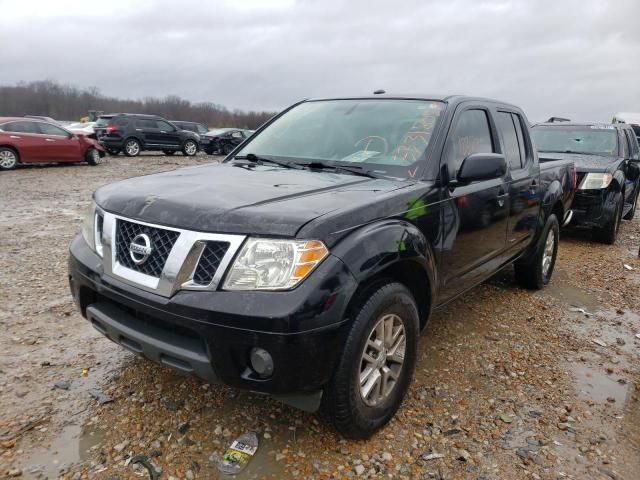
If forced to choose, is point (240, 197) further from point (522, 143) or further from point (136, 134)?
point (136, 134)

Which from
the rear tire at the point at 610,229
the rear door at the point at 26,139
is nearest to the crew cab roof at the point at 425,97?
the rear tire at the point at 610,229

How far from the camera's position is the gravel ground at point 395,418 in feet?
7.72

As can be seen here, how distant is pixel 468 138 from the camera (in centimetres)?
342

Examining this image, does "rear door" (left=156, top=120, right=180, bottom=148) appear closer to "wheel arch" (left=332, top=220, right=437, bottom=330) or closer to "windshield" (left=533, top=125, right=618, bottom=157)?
"windshield" (left=533, top=125, right=618, bottom=157)

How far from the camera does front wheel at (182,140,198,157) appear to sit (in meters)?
21.5

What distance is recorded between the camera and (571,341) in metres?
3.89

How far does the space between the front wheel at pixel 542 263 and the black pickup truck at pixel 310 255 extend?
157 cm

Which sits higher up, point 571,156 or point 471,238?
point 571,156

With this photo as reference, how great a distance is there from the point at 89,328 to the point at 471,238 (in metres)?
2.91

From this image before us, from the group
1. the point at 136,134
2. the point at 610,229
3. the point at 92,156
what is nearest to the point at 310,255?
the point at 610,229

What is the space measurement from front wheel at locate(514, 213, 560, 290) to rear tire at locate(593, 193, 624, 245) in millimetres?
2393

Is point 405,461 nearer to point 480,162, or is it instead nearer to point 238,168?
point 480,162

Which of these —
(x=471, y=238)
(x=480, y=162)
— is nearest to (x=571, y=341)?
(x=471, y=238)

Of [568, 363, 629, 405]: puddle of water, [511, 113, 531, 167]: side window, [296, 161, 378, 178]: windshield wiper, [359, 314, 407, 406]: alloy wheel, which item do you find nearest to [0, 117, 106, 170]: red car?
[296, 161, 378, 178]: windshield wiper
